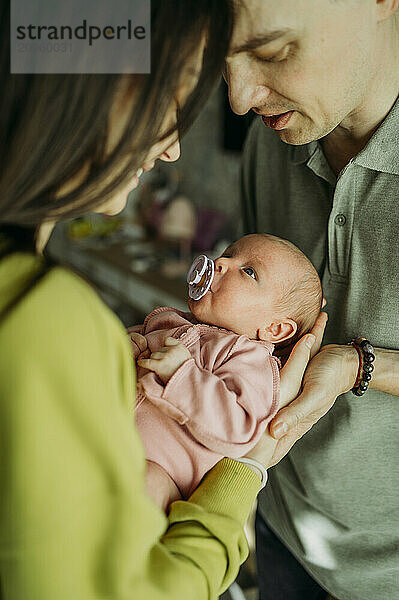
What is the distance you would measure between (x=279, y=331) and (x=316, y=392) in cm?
17

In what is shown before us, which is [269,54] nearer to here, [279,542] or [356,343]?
[356,343]

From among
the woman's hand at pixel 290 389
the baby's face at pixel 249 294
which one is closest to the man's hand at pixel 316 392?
the woman's hand at pixel 290 389

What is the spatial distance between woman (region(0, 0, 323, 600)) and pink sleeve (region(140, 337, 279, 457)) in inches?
11.0

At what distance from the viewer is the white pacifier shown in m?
1.17

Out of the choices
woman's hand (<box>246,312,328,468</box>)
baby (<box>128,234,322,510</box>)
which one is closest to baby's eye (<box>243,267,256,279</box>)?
baby (<box>128,234,322,510</box>)

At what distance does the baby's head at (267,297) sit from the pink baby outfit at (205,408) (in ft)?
0.38

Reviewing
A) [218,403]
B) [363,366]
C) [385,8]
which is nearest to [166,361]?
[218,403]

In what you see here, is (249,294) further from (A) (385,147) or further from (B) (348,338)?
(A) (385,147)

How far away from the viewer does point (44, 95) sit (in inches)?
22.8

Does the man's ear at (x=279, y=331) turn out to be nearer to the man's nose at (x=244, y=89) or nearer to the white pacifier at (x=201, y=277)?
the white pacifier at (x=201, y=277)

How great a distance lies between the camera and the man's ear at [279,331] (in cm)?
116

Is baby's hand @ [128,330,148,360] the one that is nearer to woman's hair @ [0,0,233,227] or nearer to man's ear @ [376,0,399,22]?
woman's hair @ [0,0,233,227]

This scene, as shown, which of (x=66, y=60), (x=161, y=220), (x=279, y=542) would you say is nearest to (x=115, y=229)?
(x=161, y=220)

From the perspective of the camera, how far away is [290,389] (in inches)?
41.0
